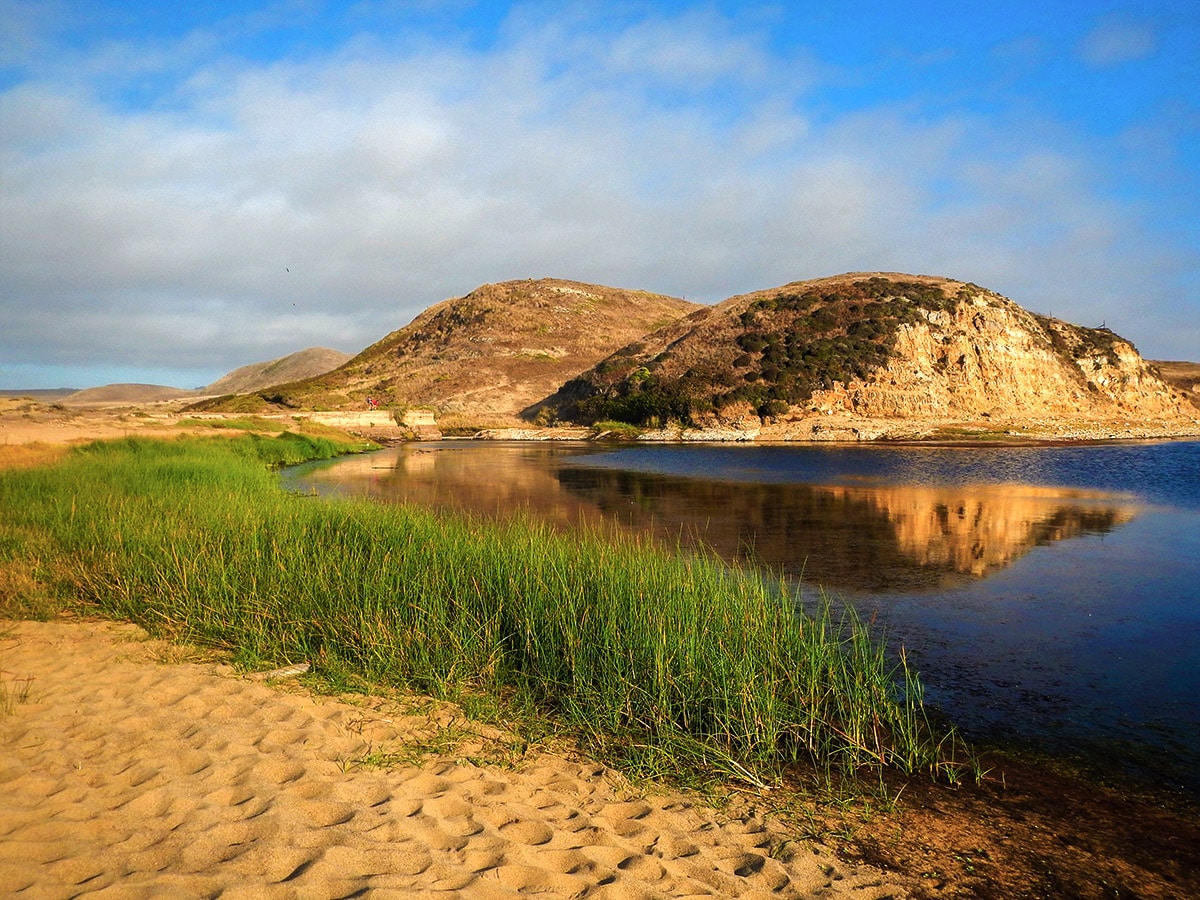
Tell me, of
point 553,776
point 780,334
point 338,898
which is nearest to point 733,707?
point 553,776

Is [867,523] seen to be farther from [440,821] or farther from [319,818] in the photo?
[319,818]

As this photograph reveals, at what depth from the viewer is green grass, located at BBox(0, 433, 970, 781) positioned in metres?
5.73

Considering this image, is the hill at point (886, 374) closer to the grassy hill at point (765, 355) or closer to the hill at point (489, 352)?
the grassy hill at point (765, 355)

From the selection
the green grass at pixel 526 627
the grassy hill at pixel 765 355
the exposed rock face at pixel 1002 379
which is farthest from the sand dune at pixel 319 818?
the exposed rock face at pixel 1002 379

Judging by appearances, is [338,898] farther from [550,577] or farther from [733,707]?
[550,577]

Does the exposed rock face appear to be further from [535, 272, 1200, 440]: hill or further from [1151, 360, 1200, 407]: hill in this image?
[1151, 360, 1200, 407]: hill

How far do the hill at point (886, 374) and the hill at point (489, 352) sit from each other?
1703 cm

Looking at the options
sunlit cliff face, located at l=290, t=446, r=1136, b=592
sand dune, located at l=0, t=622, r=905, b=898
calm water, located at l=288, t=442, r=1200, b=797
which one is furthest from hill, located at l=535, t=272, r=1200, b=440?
sand dune, located at l=0, t=622, r=905, b=898

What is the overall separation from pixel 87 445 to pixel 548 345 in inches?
3265

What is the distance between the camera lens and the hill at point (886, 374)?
195 ft

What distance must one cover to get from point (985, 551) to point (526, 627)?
11.0 meters

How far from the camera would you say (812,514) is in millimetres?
19016

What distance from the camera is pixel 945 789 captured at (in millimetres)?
5285

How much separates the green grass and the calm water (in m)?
1.18
